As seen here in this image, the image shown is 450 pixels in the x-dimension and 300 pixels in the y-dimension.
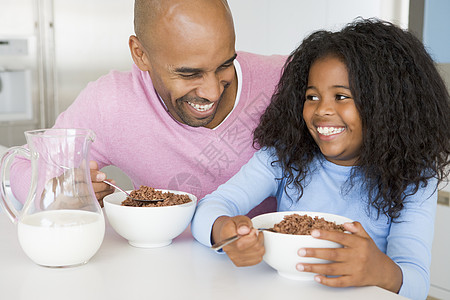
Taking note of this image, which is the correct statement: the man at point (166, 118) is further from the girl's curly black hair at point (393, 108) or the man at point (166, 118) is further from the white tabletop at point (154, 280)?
the white tabletop at point (154, 280)

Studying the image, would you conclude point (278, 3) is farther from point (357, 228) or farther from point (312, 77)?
point (357, 228)

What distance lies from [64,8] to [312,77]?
253 cm

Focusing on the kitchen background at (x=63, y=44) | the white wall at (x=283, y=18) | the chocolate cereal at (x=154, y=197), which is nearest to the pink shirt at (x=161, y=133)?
the chocolate cereal at (x=154, y=197)

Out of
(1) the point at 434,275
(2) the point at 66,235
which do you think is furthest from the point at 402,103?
(1) the point at 434,275

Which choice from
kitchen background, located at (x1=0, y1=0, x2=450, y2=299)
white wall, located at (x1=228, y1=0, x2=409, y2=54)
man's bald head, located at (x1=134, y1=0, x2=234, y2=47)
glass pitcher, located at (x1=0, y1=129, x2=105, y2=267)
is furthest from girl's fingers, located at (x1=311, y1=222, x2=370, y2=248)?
white wall, located at (x1=228, y1=0, x2=409, y2=54)

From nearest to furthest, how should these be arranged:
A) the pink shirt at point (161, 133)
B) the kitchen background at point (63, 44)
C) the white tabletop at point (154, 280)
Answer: the white tabletop at point (154, 280), the pink shirt at point (161, 133), the kitchen background at point (63, 44)

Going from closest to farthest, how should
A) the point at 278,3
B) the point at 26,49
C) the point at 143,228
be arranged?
the point at 143,228, the point at 26,49, the point at 278,3

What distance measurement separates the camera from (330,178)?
133 cm

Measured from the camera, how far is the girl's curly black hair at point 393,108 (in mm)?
1212

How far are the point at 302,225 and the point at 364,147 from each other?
380 mm

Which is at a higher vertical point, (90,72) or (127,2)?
(127,2)

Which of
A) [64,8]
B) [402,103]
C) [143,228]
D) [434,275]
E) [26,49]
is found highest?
[64,8]

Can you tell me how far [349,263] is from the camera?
0.87 m

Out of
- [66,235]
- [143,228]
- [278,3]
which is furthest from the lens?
[278,3]
